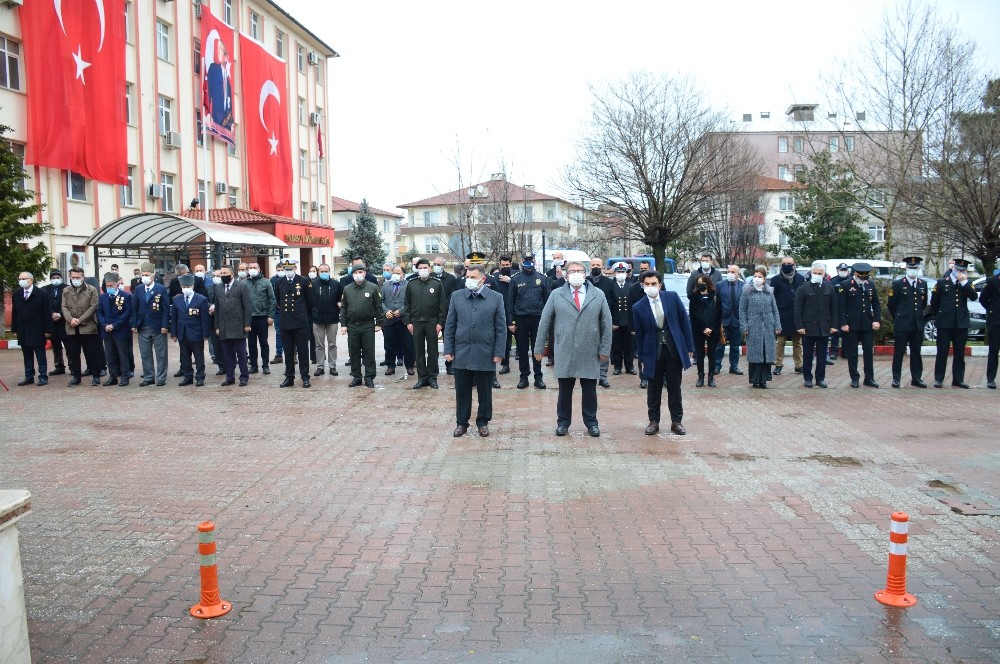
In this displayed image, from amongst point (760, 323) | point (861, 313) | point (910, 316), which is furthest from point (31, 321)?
point (910, 316)

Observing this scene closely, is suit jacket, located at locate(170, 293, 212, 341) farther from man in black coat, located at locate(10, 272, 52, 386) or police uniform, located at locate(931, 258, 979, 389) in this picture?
police uniform, located at locate(931, 258, 979, 389)

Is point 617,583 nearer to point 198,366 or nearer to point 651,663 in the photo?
point 651,663

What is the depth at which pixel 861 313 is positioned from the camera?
1424 centimetres

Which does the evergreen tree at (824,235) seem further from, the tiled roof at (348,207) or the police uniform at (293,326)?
the tiled roof at (348,207)

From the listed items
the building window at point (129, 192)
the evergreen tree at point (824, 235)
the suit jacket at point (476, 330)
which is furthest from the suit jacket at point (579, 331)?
the evergreen tree at point (824, 235)

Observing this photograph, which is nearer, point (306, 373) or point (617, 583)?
point (617, 583)

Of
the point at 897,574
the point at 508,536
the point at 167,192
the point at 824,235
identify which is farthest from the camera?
the point at 824,235

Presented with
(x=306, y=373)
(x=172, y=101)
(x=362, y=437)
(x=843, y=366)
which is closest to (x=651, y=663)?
(x=362, y=437)

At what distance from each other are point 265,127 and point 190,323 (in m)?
28.2

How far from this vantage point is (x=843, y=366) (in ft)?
55.0

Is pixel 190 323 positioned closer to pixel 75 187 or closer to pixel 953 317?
pixel 953 317

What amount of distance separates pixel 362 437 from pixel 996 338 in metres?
11.1

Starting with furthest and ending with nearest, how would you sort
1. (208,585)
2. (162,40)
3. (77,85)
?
(162,40), (77,85), (208,585)

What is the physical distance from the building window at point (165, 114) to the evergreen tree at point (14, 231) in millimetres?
11422
